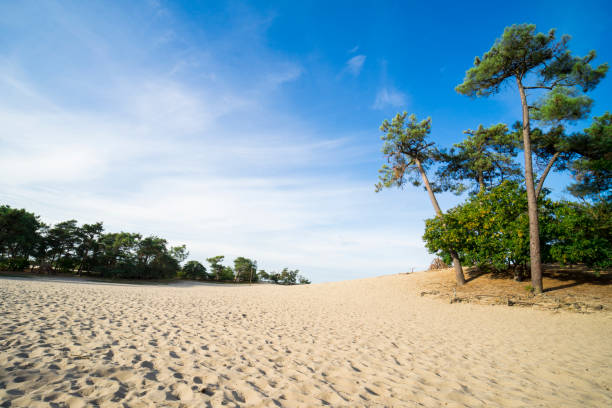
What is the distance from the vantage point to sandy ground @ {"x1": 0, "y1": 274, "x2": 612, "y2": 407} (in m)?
3.43

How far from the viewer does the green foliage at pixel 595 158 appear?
1550 centimetres

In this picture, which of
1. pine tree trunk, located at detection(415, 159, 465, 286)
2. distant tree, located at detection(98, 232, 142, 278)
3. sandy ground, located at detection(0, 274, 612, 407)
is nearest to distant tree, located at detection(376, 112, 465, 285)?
pine tree trunk, located at detection(415, 159, 465, 286)

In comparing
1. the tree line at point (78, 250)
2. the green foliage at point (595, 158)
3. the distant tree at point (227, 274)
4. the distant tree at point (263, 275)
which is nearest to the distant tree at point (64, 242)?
the tree line at point (78, 250)

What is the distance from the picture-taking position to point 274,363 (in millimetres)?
4934

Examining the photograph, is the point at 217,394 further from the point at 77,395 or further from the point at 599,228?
the point at 599,228

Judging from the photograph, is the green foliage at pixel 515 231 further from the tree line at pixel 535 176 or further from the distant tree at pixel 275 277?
the distant tree at pixel 275 277

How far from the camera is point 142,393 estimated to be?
3.29 metres

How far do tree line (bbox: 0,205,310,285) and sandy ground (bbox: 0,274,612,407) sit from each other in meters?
31.8

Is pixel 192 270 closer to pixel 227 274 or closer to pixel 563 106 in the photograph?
A: pixel 227 274

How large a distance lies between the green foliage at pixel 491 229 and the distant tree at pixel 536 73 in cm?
110

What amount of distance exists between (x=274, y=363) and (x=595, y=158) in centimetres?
2465

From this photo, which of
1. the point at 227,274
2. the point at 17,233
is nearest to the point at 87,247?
the point at 17,233

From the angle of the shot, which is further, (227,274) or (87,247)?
(227,274)

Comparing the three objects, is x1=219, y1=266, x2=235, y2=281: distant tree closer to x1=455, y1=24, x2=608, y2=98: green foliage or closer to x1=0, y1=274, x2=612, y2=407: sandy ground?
x1=0, y1=274, x2=612, y2=407: sandy ground
